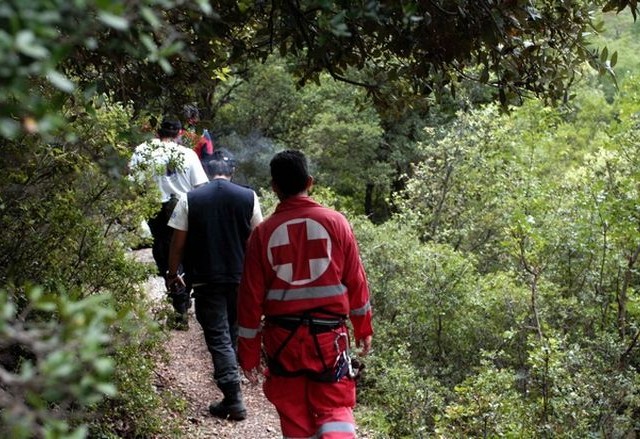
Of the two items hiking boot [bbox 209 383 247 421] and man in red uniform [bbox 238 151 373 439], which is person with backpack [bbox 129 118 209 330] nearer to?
hiking boot [bbox 209 383 247 421]

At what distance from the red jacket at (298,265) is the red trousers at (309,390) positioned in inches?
5.8

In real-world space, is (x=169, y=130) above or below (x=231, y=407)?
above

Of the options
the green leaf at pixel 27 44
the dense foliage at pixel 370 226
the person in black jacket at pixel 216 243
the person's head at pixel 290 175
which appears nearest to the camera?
the green leaf at pixel 27 44

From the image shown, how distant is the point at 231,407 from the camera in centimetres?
589

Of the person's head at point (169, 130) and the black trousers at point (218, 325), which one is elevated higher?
the person's head at point (169, 130)

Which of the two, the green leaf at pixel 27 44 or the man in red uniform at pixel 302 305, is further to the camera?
the man in red uniform at pixel 302 305

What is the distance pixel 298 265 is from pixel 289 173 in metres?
0.50

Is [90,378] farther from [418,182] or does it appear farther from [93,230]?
[418,182]

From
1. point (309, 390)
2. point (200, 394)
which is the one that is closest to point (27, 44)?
point (309, 390)

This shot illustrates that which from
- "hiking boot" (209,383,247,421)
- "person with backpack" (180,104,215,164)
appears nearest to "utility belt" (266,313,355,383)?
"person with backpack" (180,104,215,164)

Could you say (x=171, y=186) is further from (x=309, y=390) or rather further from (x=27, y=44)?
(x=27, y=44)

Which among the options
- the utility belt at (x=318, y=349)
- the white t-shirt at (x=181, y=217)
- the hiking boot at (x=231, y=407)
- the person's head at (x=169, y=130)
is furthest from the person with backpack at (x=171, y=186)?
the utility belt at (x=318, y=349)

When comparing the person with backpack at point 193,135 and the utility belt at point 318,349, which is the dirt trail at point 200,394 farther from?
the utility belt at point 318,349

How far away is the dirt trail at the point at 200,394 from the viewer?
5785mm
